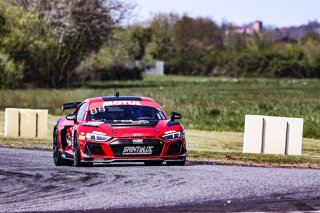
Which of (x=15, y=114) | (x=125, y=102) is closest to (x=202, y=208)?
(x=125, y=102)

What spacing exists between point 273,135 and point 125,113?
29.1 ft

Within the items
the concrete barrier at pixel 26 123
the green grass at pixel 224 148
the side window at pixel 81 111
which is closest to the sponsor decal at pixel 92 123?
the side window at pixel 81 111

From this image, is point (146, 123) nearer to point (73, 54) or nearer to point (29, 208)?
Result: point (29, 208)

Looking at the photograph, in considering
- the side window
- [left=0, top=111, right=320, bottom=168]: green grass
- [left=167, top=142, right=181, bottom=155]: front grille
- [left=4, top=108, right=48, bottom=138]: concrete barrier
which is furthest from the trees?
[left=167, top=142, right=181, bottom=155]: front grille

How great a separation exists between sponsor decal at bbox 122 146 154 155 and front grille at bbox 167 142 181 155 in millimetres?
376

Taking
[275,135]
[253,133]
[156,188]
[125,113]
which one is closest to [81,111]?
[125,113]

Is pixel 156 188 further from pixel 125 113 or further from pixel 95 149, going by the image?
pixel 125 113

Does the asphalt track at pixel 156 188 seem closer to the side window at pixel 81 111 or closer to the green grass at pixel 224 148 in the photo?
the side window at pixel 81 111

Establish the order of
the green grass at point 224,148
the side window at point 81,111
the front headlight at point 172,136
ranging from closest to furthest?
1. the front headlight at point 172,136
2. the side window at point 81,111
3. the green grass at point 224,148

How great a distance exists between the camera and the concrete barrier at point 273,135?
27703mm

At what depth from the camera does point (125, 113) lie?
20.0 metres

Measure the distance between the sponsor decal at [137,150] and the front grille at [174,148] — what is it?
0.38 m

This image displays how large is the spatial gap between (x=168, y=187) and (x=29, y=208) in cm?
273

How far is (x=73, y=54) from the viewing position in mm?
89188
